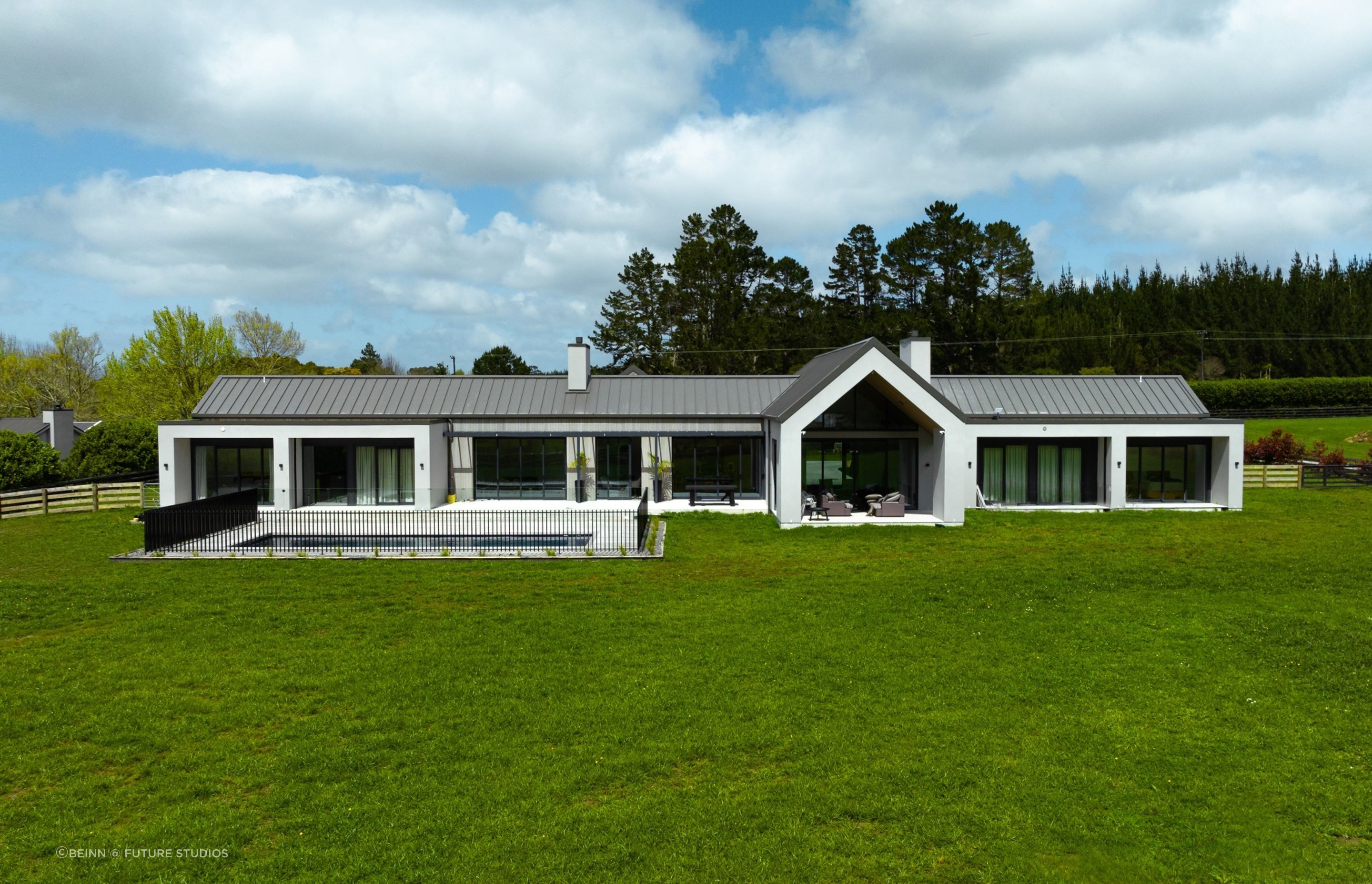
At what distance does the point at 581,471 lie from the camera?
29.1m

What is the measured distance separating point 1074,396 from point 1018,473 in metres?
3.73

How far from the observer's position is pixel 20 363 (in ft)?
203

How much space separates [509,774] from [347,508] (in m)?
22.3

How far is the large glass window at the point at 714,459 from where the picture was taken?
2938cm

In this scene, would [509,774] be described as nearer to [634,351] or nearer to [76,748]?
[76,748]


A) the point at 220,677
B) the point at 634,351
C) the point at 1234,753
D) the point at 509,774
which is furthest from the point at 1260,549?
the point at 634,351

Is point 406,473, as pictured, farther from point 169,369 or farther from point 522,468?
point 169,369

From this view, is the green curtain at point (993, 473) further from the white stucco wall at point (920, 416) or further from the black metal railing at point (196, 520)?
the black metal railing at point (196, 520)

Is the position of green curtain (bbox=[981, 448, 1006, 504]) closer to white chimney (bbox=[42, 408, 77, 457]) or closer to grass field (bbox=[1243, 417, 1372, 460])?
grass field (bbox=[1243, 417, 1372, 460])

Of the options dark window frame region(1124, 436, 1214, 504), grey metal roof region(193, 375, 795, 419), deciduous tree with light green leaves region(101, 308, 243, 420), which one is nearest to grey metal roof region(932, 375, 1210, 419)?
dark window frame region(1124, 436, 1214, 504)

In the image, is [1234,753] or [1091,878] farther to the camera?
[1234,753]

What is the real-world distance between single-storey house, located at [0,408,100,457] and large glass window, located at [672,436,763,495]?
32136mm

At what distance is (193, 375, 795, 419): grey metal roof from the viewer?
96.5ft

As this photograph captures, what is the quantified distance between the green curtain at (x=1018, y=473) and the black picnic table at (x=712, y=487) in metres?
9.28
